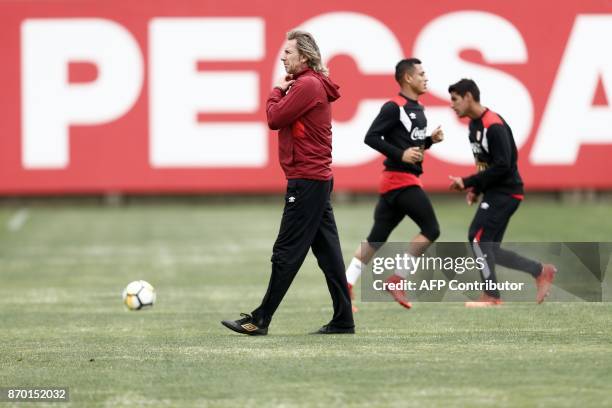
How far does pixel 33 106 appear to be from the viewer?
21.6 meters

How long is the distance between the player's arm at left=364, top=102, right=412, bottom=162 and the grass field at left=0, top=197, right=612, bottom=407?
1528 mm

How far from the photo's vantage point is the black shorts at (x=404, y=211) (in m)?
12.3

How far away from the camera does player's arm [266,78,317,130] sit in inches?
388

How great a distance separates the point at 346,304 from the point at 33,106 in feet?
40.9

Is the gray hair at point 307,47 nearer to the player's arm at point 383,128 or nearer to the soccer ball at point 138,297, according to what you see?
the player's arm at point 383,128

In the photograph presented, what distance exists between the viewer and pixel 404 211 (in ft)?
40.8

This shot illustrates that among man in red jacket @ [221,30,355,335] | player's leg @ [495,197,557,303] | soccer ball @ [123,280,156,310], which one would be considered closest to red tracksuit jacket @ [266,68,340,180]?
man in red jacket @ [221,30,355,335]

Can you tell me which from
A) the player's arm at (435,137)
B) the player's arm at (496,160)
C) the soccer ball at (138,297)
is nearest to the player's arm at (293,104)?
the player's arm at (435,137)

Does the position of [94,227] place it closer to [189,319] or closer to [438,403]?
[189,319]

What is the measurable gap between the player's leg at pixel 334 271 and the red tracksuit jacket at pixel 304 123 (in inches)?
17.0

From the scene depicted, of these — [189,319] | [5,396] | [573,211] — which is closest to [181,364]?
[5,396]

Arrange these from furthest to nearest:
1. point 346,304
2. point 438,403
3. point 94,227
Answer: point 94,227
point 346,304
point 438,403

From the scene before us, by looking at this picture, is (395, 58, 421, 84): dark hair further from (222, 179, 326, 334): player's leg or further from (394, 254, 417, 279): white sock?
(222, 179, 326, 334): player's leg

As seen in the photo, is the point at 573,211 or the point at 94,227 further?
the point at 573,211
